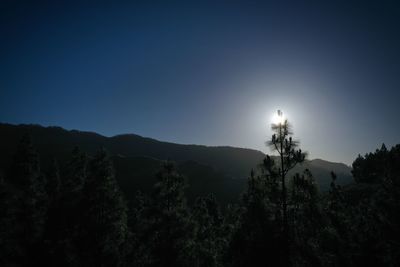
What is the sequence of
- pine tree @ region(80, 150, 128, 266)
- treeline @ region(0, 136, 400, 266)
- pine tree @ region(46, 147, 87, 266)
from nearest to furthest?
treeline @ region(0, 136, 400, 266) → pine tree @ region(80, 150, 128, 266) → pine tree @ region(46, 147, 87, 266)

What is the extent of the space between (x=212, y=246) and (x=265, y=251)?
9839mm

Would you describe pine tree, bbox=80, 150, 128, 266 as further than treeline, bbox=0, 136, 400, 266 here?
Yes

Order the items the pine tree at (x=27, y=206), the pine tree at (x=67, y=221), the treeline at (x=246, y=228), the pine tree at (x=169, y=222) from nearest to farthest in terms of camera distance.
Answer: the treeline at (x=246, y=228)
the pine tree at (x=169, y=222)
the pine tree at (x=67, y=221)
the pine tree at (x=27, y=206)

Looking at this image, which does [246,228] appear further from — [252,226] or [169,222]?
[169,222]

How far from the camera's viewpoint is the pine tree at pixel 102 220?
19.2 m

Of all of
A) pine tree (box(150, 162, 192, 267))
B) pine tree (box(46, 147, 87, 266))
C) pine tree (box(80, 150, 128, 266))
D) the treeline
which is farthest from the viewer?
pine tree (box(46, 147, 87, 266))

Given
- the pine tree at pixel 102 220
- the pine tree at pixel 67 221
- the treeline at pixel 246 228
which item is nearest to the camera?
the treeline at pixel 246 228

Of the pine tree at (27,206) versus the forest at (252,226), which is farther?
the pine tree at (27,206)

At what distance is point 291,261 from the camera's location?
631 inches

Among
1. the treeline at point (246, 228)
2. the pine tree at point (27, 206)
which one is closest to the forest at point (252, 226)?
the treeline at point (246, 228)

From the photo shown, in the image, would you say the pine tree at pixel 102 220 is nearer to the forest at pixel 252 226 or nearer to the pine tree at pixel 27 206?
the forest at pixel 252 226

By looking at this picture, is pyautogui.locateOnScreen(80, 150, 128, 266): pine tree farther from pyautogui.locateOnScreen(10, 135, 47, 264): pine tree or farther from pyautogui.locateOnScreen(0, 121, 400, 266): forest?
pyautogui.locateOnScreen(10, 135, 47, 264): pine tree

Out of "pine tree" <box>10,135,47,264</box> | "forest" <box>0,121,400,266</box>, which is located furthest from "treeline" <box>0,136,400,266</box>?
"pine tree" <box>10,135,47,264</box>

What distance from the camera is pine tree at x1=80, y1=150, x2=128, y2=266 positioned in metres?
19.2
